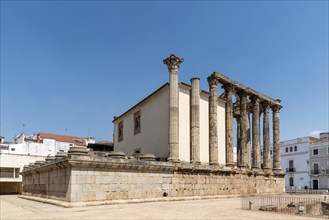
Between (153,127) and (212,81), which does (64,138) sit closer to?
(153,127)

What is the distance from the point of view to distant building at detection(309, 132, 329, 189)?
47.0m

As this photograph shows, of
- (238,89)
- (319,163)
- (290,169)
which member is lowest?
(290,169)

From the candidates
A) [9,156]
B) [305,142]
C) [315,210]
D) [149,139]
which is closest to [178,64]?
[149,139]

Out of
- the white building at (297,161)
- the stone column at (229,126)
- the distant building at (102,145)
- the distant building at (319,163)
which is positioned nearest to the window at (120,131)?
the distant building at (102,145)

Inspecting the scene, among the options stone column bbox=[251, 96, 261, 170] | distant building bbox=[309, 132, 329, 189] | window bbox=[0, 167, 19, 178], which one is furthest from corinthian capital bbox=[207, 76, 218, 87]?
distant building bbox=[309, 132, 329, 189]

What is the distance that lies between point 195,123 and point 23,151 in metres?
38.1

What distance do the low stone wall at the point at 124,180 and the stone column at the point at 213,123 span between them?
113 cm

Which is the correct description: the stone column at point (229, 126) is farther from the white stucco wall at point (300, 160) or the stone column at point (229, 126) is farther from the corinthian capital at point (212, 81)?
the white stucco wall at point (300, 160)

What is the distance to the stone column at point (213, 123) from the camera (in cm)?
2272

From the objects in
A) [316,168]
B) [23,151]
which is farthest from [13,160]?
[316,168]

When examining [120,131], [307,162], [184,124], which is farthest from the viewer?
[307,162]

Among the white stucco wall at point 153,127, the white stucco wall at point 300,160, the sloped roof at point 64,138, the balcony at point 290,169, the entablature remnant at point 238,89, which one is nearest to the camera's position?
the white stucco wall at point 153,127

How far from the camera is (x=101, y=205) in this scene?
14.5 m

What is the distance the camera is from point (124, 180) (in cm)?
1620
